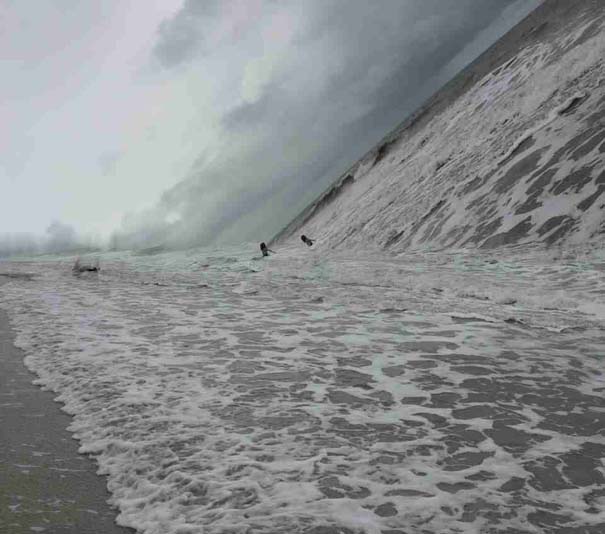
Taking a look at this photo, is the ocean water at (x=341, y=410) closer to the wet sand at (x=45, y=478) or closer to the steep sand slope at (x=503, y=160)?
the wet sand at (x=45, y=478)

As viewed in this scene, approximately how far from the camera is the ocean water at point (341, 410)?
11.0 feet

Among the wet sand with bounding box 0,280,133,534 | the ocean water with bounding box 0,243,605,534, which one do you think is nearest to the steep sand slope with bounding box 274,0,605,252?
the ocean water with bounding box 0,243,605,534

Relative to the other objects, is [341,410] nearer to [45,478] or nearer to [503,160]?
[45,478]

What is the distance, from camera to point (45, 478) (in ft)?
12.0

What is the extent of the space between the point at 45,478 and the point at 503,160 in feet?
85.3

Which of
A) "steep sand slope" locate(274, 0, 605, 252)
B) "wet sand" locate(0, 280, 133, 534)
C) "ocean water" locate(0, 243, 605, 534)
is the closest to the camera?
"wet sand" locate(0, 280, 133, 534)

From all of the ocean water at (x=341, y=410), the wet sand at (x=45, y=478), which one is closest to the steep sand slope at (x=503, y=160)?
the ocean water at (x=341, y=410)

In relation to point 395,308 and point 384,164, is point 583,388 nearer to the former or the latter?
point 395,308

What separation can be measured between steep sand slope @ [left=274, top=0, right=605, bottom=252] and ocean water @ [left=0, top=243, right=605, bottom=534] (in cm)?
906

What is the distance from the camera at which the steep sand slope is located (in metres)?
20.7

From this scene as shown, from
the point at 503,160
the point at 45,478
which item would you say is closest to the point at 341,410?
the point at 45,478

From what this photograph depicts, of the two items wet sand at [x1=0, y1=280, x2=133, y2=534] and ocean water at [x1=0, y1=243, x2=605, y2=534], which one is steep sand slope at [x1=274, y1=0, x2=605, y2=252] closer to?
ocean water at [x1=0, y1=243, x2=605, y2=534]

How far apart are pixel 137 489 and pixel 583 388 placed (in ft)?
15.4

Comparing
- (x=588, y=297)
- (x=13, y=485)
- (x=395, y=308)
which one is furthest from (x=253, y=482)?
(x=588, y=297)
